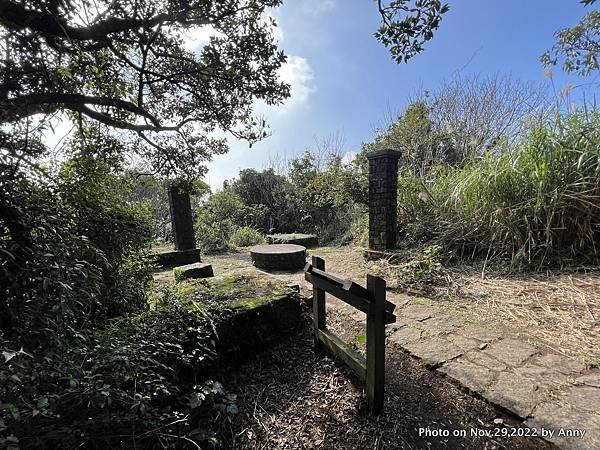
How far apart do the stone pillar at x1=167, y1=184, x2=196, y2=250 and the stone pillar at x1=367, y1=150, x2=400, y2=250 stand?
371 cm

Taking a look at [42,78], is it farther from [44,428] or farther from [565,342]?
[565,342]

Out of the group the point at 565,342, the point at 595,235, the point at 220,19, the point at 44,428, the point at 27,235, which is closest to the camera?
the point at 44,428

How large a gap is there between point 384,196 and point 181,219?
4038mm

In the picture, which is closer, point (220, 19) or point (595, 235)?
point (220, 19)

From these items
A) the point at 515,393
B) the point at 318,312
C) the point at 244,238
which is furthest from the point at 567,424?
the point at 244,238

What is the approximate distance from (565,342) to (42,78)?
3.95 meters

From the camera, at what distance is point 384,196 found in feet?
12.8

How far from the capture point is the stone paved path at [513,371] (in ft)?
3.79

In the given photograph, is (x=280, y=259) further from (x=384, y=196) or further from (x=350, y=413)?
(x=350, y=413)

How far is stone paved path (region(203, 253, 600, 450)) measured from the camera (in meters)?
1.16

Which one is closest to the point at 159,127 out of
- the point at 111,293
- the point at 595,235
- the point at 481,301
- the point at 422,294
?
the point at 111,293

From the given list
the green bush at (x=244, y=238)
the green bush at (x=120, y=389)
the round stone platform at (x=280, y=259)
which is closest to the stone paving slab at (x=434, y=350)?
the green bush at (x=120, y=389)

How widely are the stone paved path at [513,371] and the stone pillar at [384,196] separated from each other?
5.95 feet

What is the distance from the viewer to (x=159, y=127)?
303cm
